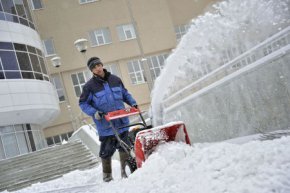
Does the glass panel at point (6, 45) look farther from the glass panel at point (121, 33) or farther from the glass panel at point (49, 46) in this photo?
the glass panel at point (121, 33)

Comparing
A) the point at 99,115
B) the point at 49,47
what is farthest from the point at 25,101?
the point at 99,115

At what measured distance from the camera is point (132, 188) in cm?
455

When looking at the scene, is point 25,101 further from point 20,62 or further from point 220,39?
point 220,39

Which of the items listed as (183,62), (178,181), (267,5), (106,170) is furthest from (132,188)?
(183,62)

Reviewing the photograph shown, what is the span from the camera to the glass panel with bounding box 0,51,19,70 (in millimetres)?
20719

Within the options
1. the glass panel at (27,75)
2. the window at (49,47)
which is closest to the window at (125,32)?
the window at (49,47)

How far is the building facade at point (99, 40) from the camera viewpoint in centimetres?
2869

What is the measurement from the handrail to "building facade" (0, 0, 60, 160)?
40.6 feet

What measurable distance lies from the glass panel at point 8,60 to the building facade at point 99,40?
23.5 ft

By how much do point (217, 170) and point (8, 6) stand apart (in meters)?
20.9

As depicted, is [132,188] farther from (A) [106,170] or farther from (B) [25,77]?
(B) [25,77]

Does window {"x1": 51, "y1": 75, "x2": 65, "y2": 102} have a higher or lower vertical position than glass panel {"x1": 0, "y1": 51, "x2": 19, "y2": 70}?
lower

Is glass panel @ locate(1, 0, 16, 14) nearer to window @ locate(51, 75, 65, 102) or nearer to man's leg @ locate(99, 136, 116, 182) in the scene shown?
window @ locate(51, 75, 65, 102)

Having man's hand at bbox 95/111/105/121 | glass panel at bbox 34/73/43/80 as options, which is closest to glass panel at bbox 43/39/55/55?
glass panel at bbox 34/73/43/80
